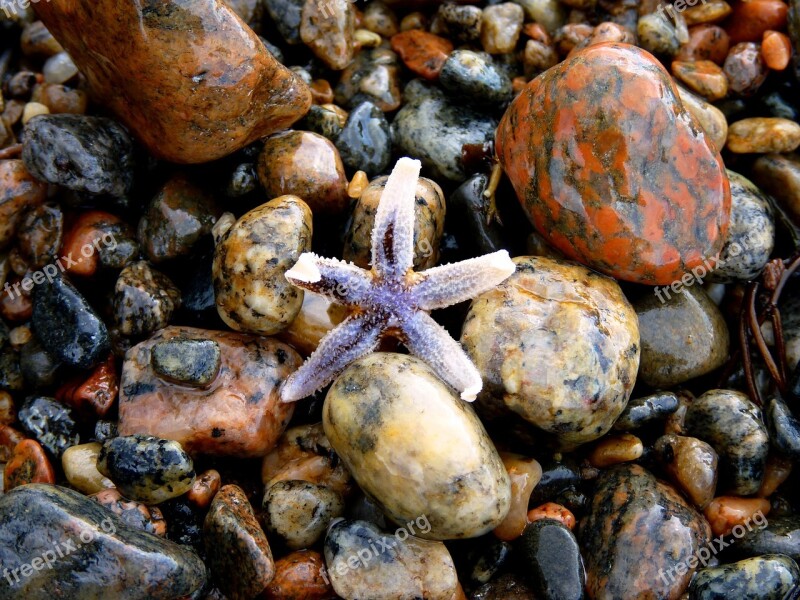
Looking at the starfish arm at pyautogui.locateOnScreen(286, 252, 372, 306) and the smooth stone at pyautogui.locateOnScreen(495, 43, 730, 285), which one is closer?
the starfish arm at pyautogui.locateOnScreen(286, 252, 372, 306)

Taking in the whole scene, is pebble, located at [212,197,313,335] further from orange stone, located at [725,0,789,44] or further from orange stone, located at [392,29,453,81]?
orange stone, located at [725,0,789,44]

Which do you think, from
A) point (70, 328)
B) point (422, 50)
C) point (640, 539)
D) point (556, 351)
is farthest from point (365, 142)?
point (640, 539)

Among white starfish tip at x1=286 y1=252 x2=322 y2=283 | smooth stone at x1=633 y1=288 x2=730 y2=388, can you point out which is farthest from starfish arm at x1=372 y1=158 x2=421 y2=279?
smooth stone at x1=633 y1=288 x2=730 y2=388

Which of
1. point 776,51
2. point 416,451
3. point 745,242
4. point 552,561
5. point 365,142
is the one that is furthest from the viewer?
point 776,51

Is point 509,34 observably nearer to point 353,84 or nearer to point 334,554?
point 353,84

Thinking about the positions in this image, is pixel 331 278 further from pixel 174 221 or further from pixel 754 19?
pixel 754 19

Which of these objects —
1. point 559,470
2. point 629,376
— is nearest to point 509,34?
point 629,376

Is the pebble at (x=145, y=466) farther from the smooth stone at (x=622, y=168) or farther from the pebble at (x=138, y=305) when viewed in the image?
the smooth stone at (x=622, y=168)

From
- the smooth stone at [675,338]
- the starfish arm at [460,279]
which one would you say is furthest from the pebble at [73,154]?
the smooth stone at [675,338]
